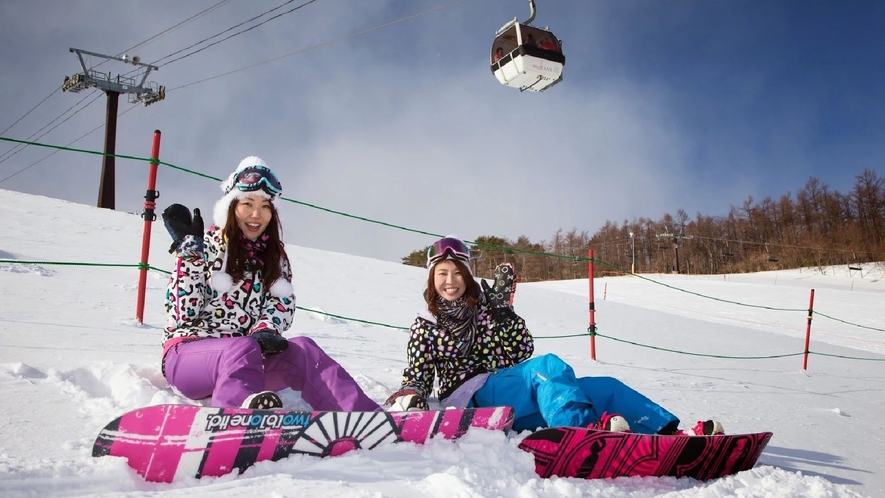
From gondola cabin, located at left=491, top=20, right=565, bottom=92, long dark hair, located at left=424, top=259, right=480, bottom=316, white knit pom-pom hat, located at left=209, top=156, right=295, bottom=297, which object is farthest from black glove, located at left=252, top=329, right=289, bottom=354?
gondola cabin, located at left=491, top=20, right=565, bottom=92

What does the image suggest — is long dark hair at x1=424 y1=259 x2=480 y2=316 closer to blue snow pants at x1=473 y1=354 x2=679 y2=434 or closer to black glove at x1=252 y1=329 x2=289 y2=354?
blue snow pants at x1=473 y1=354 x2=679 y2=434

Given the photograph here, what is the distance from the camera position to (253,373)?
6.57ft

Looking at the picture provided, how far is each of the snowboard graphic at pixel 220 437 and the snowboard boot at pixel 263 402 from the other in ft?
0.39

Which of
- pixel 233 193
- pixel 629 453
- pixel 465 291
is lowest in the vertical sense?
pixel 629 453

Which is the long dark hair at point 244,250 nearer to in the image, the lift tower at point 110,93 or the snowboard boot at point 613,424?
the snowboard boot at point 613,424

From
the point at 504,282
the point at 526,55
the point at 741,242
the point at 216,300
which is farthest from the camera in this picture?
the point at 741,242

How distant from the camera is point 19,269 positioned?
5.99m

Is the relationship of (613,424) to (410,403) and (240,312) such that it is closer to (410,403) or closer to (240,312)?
(410,403)

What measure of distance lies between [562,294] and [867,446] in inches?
533

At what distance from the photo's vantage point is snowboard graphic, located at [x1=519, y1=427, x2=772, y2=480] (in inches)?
68.6

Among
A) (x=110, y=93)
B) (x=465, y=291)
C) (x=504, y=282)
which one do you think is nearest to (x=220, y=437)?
(x=465, y=291)

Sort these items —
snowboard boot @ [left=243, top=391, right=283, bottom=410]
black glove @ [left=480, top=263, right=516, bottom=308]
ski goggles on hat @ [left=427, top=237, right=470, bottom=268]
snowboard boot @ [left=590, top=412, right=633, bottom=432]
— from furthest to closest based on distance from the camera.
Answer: black glove @ [left=480, top=263, right=516, bottom=308]
ski goggles on hat @ [left=427, top=237, right=470, bottom=268]
snowboard boot @ [left=590, top=412, right=633, bottom=432]
snowboard boot @ [left=243, top=391, right=283, bottom=410]

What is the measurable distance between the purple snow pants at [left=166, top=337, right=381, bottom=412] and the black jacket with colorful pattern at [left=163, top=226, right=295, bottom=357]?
0.42 feet

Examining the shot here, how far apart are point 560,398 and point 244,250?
1569 mm
